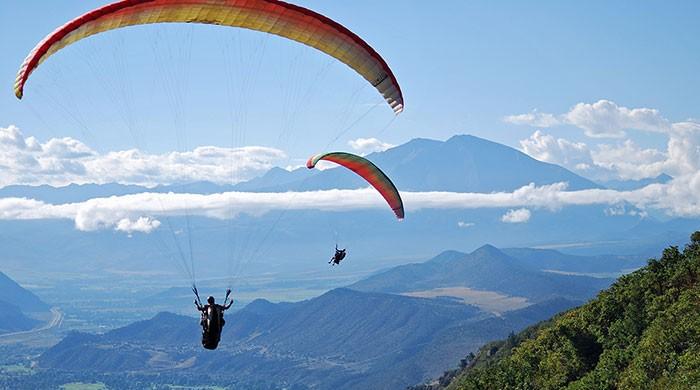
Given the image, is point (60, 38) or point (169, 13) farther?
point (169, 13)

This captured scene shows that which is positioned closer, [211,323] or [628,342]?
[211,323]

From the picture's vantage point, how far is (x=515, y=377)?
51.1 meters

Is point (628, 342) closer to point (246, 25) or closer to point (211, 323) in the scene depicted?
point (211, 323)

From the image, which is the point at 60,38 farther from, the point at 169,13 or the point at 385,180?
the point at 385,180

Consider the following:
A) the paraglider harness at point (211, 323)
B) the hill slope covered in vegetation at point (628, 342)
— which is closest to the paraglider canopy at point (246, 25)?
the paraglider harness at point (211, 323)

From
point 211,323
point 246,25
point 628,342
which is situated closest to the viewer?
point 211,323

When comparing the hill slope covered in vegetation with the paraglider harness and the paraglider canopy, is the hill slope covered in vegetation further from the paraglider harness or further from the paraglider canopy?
the paraglider harness

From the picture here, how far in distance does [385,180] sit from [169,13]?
22042mm

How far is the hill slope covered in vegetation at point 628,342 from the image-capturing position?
40.1m

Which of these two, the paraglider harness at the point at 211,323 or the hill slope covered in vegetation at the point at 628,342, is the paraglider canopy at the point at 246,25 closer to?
the paraglider harness at the point at 211,323

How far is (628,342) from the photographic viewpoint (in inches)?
1882

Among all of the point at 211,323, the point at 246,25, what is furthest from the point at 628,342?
the point at 246,25

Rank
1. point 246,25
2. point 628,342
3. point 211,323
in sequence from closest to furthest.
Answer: point 211,323
point 246,25
point 628,342

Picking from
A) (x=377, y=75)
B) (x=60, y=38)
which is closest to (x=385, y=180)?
(x=377, y=75)
